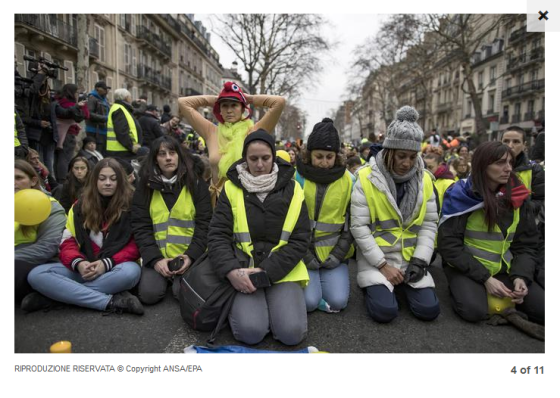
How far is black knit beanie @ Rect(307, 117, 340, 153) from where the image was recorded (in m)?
3.08

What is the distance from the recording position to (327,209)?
125 inches

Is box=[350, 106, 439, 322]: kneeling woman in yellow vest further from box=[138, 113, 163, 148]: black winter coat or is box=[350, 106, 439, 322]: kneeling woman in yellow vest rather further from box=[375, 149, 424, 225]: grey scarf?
box=[138, 113, 163, 148]: black winter coat

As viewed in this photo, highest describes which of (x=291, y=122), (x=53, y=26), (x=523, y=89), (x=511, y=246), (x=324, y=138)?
(x=291, y=122)

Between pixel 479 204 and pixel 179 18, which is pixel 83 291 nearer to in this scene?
pixel 479 204

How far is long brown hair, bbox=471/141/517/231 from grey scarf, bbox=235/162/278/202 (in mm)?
1638

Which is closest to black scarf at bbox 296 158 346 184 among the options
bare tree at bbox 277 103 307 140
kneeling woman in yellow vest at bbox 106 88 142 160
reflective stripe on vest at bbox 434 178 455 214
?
reflective stripe on vest at bbox 434 178 455 214

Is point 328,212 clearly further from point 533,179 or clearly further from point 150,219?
point 533,179

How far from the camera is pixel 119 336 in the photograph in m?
2.56

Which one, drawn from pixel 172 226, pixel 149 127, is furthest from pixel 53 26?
pixel 172 226

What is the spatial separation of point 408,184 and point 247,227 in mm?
1385

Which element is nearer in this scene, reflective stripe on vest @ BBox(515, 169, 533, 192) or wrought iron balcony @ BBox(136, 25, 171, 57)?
reflective stripe on vest @ BBox(515, 169, 533, 192)

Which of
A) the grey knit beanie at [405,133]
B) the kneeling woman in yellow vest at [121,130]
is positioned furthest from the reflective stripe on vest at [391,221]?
the kneeling woman in yellow vest at [121,130]

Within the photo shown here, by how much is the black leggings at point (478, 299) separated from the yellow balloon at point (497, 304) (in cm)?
5

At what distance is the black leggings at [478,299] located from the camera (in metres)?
2.76
